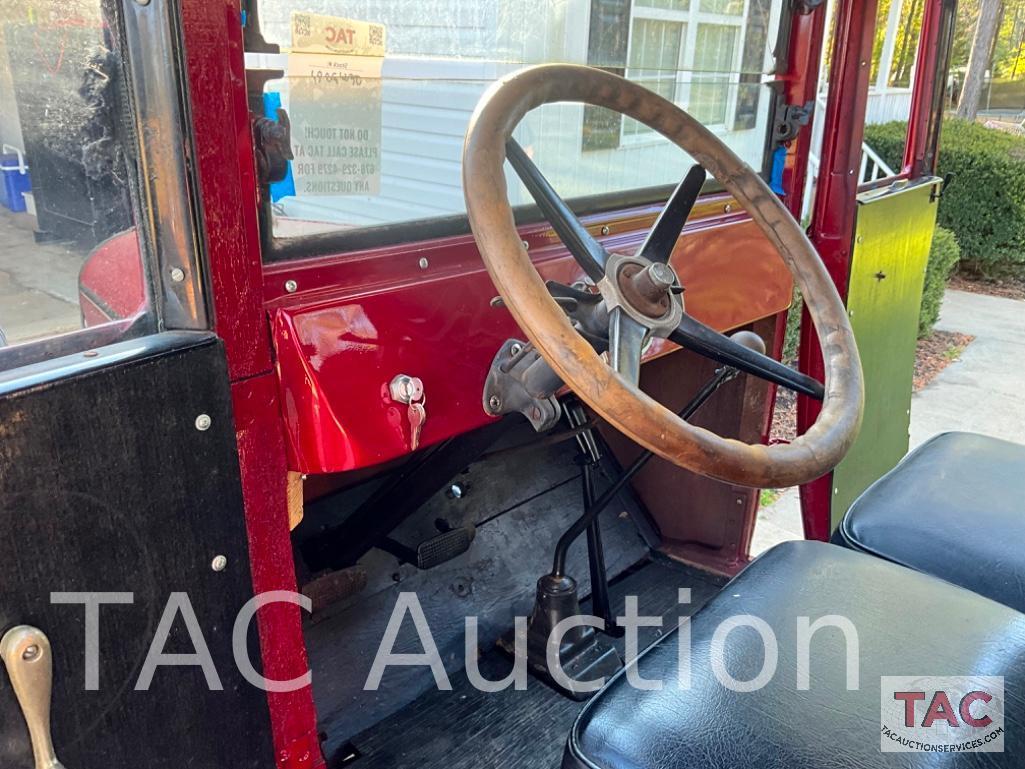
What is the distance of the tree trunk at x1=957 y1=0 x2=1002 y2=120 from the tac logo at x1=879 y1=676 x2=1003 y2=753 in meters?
11.2

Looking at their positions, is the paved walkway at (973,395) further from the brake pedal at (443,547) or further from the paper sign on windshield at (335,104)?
the paper sign on windshield at (335,104)

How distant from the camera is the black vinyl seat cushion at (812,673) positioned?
1.11 meters

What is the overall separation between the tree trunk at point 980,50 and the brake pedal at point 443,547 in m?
10.9

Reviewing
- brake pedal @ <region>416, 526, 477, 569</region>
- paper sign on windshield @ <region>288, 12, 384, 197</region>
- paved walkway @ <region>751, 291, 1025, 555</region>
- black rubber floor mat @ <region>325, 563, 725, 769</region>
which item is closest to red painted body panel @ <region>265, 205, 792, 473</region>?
paper sign on windshield @ <region>288, 12, 384, 197</region>

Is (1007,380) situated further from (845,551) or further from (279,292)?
(279,292)

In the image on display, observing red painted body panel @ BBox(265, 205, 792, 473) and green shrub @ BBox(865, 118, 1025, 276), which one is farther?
green shrub @ BBox(865, 118, 1025, 276)

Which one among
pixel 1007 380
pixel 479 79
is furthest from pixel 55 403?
pixel 1007 380

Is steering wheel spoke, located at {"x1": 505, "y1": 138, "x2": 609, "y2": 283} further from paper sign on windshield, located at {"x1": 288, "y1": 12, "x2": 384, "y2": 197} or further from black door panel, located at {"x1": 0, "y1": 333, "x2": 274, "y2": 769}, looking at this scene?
black door panel, located at {"x1": 0, "y1": 333, "x2": 274, "y2": 769}

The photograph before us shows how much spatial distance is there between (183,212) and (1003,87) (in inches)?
1203

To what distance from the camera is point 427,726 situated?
1781mm

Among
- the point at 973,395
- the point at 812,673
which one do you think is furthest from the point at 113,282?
the point at 973,395

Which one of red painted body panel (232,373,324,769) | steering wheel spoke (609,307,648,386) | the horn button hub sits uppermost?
the horn button hub

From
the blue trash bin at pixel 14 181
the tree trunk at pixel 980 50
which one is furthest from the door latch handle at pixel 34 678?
the tree trunk at pixel 980 50

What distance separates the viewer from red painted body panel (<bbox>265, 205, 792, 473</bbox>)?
1107 millimetres
